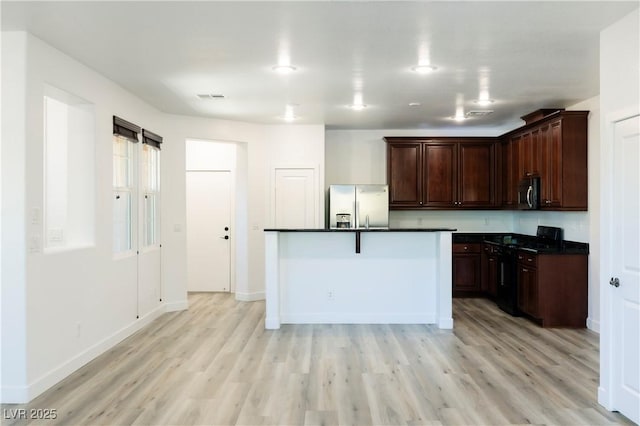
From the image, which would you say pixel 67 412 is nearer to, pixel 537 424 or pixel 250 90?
pixel 537 424

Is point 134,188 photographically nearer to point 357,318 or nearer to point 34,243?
point 34,243

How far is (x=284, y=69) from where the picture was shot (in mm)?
4262

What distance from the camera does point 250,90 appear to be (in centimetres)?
504

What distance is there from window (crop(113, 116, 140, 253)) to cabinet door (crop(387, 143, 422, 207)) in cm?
388

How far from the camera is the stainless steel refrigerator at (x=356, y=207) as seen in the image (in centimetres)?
710

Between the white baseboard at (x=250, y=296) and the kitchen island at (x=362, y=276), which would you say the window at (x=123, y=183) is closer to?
the kitchen island at (x=362, y=276)

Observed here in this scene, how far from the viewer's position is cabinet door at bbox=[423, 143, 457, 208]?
24.3 feet

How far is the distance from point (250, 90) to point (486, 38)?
254 centimetres

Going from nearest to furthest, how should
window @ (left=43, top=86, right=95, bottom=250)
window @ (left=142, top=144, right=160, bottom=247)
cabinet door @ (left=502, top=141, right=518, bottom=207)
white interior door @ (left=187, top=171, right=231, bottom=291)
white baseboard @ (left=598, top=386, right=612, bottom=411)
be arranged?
white baseboard @ (left=598, top=386, right=612, bottom=411), window @ (left=43, top=86, right=95, bottom=250), window @ (left=142, top=144, right=160, bottom=247), cabinet door @ (left=502, top=141, right=518, bottom=207), white interior door @ (left=187, top=171, right=231, bottom=291)

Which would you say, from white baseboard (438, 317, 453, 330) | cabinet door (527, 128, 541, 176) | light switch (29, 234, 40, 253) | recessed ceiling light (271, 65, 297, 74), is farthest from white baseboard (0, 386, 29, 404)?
cabinet door (527, 128, 541, 176)

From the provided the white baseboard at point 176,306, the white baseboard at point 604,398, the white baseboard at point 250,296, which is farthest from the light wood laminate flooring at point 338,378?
the white baseboard at point 250,296

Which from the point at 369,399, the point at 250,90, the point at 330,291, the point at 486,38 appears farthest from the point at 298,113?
the point at 369,399

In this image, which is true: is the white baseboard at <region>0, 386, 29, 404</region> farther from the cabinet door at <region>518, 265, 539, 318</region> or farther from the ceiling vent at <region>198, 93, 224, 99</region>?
the cabinet door at <region>518, 265, 539, 318</region>

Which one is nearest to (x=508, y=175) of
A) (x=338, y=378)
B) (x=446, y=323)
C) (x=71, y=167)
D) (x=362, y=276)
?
(x=446, y=323)
